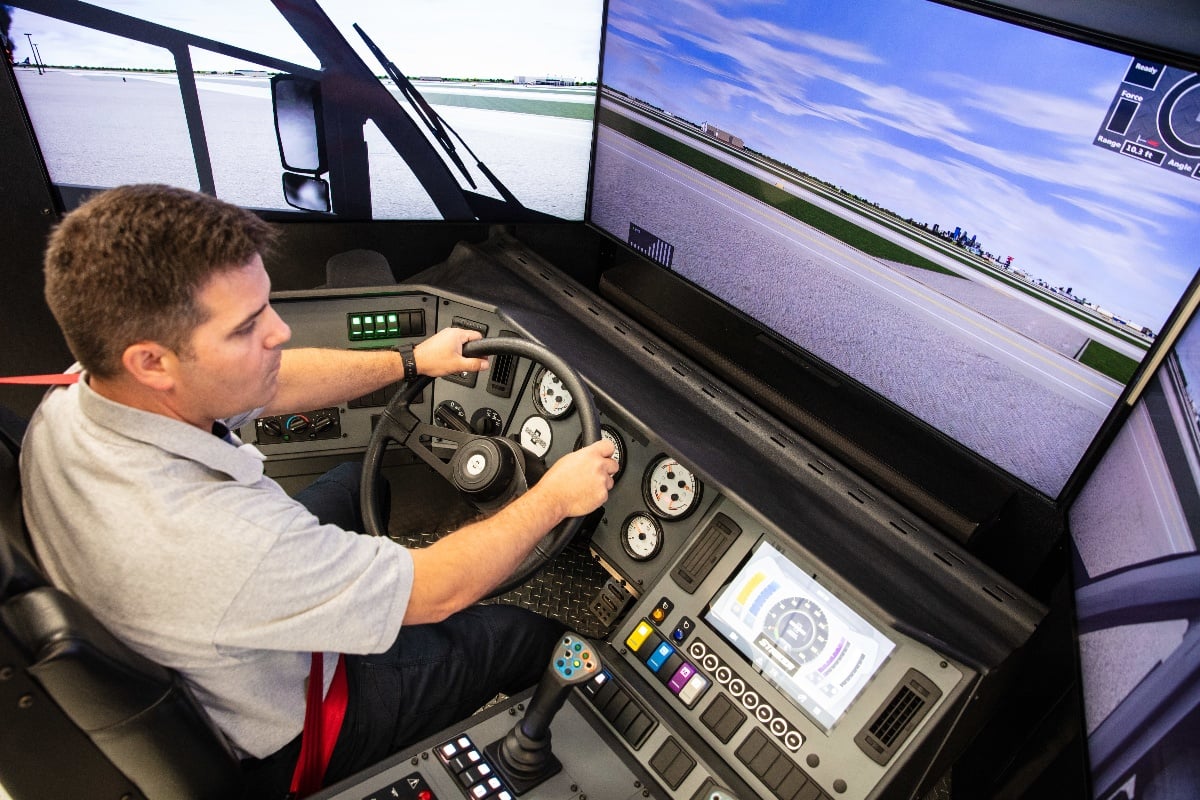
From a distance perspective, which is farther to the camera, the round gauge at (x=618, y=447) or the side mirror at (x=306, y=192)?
the side mirror at (x=306, y=192)

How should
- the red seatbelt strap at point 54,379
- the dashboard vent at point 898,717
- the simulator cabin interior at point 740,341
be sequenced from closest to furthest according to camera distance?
1. the simulator cabin interior at point 740,341
2. the red seatbelt strap at point 54,379
3. the dashboard vent at point 898,717

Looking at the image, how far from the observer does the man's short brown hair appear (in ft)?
3.77

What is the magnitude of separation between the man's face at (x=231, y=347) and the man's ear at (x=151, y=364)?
0.02 m

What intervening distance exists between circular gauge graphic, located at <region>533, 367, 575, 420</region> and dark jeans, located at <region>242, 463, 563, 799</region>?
0.53m

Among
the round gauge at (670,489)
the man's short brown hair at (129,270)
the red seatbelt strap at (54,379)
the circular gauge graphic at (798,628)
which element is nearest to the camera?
the man's short brown hair at (129,270)

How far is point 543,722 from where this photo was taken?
1.51 meters

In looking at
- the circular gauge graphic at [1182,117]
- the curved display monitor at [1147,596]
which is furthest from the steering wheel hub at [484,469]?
the circular gauge graphic at [1182,117]

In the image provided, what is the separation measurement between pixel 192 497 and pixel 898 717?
135 centimetres

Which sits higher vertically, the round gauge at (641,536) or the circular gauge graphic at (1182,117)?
the circular gauge graphic at (1182,117)

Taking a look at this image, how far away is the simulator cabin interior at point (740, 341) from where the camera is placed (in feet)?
4.17

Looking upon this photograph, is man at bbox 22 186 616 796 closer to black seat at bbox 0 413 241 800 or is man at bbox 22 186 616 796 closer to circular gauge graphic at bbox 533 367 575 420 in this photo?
black seat at bbox 0 413 241 800

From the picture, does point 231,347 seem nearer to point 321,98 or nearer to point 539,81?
point 321,98

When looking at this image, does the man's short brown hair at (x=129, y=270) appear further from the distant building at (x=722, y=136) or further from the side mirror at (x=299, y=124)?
the distant building at (x=722, y=136)

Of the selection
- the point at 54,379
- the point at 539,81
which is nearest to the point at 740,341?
the point at 539,81
